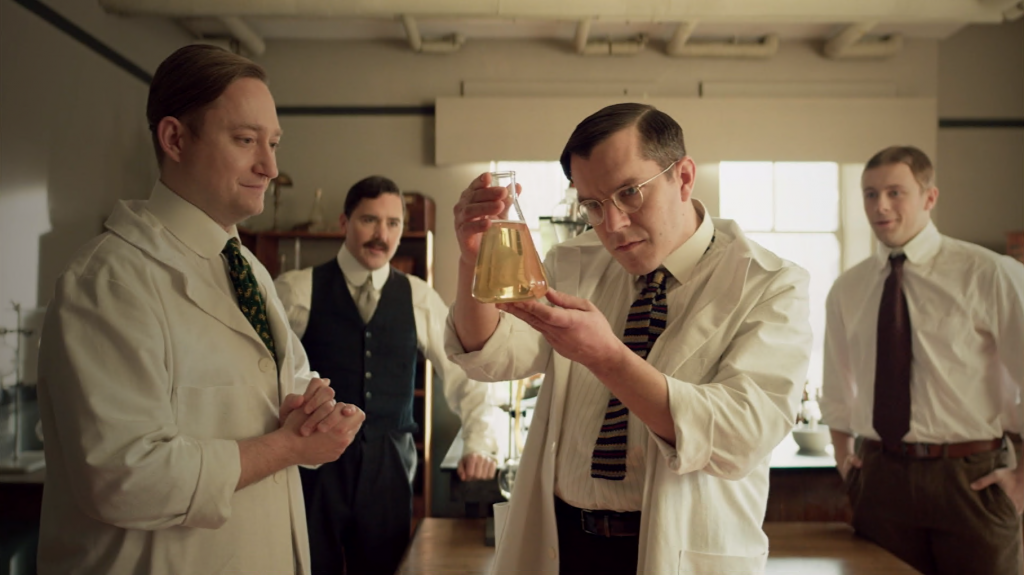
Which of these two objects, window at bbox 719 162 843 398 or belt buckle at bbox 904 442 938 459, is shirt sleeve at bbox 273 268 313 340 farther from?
window at bbox 719 162 843 398

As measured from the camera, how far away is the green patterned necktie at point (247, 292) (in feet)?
4.78

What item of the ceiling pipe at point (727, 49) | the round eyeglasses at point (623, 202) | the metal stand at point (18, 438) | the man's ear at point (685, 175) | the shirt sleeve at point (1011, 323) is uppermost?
the ceiling pipe at point (727, 49)

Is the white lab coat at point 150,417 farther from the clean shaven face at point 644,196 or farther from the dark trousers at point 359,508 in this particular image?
the dark trousers at point 359,508

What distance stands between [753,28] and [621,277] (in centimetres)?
390

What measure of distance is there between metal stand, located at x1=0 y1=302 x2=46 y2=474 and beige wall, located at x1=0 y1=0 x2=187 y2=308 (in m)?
0.07

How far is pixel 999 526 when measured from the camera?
2438mm

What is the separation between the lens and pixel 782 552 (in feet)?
7.78

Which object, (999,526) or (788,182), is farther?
(788,182)

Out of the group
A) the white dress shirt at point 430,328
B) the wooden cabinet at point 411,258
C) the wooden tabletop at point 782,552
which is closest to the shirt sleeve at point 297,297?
the white dress shirt at point 430,328

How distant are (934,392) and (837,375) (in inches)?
16.6

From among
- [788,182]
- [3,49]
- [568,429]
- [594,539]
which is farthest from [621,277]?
[788,182]

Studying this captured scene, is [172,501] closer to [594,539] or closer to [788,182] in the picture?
[594,539]

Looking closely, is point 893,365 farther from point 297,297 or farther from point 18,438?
point 18,438

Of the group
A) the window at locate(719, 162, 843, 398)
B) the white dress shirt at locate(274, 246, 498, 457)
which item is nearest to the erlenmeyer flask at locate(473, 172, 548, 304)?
the white dress shirt at locate(274, 246, 498, 457)
